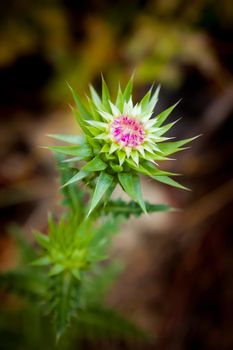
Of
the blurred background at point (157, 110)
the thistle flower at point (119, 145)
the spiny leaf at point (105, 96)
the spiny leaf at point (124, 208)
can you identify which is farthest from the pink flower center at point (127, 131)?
the blurred background at point (157, 110)

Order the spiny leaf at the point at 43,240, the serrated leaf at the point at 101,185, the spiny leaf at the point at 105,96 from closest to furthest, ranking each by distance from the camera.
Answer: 1. the serrated leaf at the point at 101,185
2. the spiny leaf at the point at 105,96
3. the spiny leaf at the point at 43,240

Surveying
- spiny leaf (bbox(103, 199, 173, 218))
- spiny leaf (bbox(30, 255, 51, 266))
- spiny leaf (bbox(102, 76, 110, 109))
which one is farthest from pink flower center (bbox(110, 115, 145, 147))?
spiny leaf (bbox(30, 255, 51, 266))

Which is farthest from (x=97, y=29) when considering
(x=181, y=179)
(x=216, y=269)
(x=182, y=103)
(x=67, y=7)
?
(x=216, y=269)

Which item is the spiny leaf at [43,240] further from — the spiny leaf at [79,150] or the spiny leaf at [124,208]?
the spiny leaf at [79,150]

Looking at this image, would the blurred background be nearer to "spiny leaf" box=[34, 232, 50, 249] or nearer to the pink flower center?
"spiny leaf" box=[34, 232, 50, 249]

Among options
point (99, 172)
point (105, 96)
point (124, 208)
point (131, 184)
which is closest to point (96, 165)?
point (99, 172)

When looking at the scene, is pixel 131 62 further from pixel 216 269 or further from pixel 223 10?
pixel 216 269

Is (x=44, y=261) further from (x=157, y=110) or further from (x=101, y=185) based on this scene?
(x=157, y=110)
